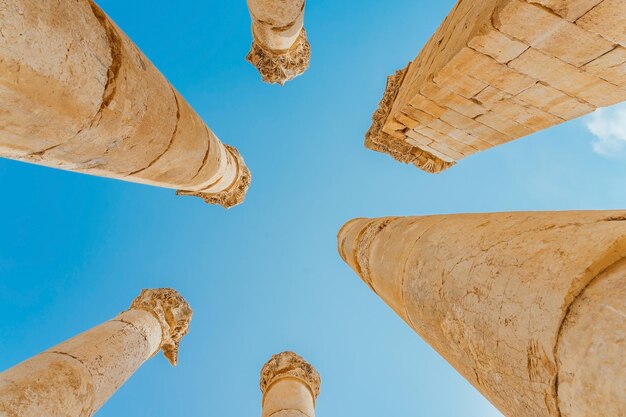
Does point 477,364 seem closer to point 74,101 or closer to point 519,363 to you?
point 519,363

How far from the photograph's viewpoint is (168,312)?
28.8 ft

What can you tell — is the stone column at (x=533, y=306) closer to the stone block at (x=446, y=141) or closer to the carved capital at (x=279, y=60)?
the stone block at (x=446, y=141)

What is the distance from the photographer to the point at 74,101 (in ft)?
7.53

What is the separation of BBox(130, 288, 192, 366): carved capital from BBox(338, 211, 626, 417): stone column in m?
7.16

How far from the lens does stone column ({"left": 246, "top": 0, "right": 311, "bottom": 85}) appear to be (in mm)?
6539

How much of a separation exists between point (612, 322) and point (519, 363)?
58 cm

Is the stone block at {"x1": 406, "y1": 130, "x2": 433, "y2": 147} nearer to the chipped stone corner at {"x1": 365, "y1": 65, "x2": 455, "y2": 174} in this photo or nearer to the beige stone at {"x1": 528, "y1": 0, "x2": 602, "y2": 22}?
the chipped stone corner at {"x1": 365, "y1": 65, "x2": 455, "y2": 174}

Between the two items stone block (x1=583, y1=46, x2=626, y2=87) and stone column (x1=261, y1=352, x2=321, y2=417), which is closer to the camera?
stone block (x1=583, y1=46, x2=626, y2=87)

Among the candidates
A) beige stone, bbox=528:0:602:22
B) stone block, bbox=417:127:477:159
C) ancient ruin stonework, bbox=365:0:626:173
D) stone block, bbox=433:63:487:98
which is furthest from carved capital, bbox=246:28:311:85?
beige stone, bbox=528:0:602:22

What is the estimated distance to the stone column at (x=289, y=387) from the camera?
23.4 ft

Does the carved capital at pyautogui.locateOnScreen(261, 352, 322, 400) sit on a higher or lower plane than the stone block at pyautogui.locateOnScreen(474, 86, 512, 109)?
lower

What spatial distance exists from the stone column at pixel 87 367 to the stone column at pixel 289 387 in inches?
99.2

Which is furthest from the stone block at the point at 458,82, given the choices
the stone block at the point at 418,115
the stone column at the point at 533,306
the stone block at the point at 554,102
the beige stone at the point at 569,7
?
the stone column at the point at 533,306

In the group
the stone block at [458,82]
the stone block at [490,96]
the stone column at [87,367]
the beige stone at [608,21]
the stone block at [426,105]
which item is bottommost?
the stone column at [87,367]
